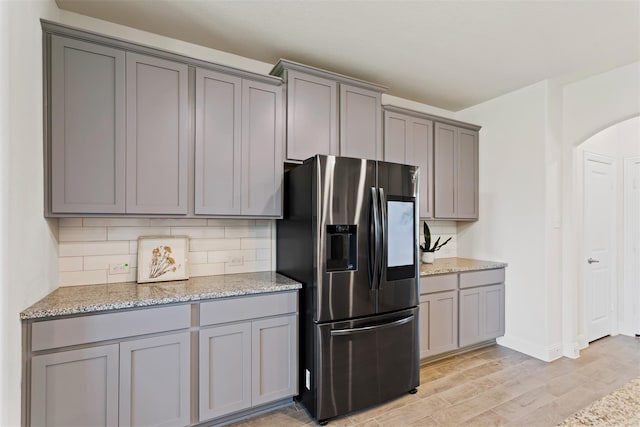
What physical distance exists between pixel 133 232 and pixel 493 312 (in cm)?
353

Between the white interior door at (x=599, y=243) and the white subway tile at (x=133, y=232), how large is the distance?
14.1 feet

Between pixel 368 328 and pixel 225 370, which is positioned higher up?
pixel 368 328

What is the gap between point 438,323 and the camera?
3076 mm

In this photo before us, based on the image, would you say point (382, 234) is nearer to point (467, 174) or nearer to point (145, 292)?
point (145, 292)

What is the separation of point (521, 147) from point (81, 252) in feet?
13.4

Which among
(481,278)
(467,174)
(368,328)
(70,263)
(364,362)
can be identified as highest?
(467,174)

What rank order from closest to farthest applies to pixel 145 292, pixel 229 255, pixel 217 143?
pixel 145 292 < pixel 217 143 < pixel 229 255

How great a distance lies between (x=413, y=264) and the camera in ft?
8.40

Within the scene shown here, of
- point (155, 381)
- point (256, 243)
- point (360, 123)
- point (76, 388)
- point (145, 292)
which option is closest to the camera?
point (76, 388)

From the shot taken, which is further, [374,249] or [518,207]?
[518,207]

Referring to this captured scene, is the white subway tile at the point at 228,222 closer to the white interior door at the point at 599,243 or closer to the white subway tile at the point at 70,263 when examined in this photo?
the white subway tile at the point at 70,263

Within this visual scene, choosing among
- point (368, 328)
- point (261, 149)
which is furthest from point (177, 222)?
point (368, 328)

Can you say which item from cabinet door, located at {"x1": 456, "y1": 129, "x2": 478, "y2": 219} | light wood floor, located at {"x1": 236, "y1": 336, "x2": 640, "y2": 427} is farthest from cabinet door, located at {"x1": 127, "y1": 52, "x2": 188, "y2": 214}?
cabinet door, located at {"x1": 456, "y1": 129, "x2": 478, "y2": 219}

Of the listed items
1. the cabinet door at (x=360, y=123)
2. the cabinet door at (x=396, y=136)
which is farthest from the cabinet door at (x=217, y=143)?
the cabinet door at (x=396, y=136)
